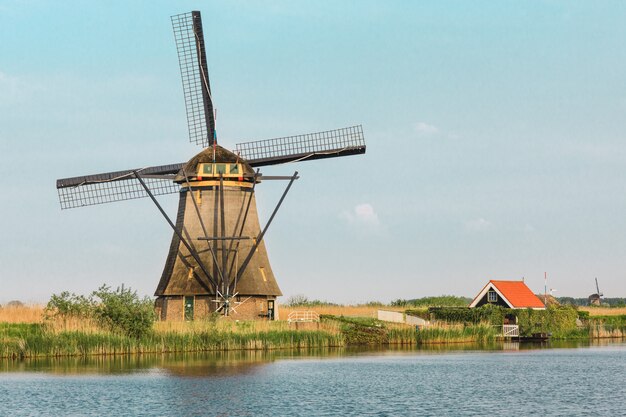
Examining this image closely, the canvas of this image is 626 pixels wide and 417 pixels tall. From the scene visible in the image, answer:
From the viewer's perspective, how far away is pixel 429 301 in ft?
262

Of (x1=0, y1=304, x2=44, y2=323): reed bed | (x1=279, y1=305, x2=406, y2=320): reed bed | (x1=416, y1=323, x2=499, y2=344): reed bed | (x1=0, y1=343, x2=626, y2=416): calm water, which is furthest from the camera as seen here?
(x1=279, y1=305, x2=406, y2=320): reed bed

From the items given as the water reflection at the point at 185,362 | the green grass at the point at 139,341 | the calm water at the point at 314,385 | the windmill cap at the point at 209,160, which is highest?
the windmill cap at the point at 209,160

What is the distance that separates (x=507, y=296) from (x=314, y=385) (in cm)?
3586

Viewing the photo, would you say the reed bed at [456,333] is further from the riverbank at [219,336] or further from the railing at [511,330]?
the railing at [511,330]

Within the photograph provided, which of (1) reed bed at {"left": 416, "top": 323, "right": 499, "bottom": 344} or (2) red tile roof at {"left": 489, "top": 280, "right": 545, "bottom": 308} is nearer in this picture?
(1) reed bed at {"left": 416, "top": 323, "right": 499, "bottom": 344}

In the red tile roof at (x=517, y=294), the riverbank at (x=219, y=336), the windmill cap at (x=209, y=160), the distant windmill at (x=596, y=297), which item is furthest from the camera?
the distant windmill at (x=596, y=297)

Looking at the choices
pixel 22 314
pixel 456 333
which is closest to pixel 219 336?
pixel 22 314

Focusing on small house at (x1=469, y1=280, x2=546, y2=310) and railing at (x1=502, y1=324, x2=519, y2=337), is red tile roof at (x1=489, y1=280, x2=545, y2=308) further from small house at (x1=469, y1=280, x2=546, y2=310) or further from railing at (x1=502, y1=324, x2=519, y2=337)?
railing at (x1=502, y1=324, x2=519, y2=337)

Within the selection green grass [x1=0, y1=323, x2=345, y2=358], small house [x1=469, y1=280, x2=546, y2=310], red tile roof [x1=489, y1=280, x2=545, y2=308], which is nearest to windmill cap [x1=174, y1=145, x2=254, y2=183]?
green grass [x1=0, y1=323, x2=345, y2=358]

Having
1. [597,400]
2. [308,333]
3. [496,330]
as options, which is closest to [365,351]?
[308,333]

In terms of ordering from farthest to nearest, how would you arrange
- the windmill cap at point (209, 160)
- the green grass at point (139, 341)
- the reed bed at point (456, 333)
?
1. the reed bed at point (456, 333)
2. the windmill cap at point (209, 160)
3. the green grass at point (139, 341)

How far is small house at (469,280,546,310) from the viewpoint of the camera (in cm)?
6456

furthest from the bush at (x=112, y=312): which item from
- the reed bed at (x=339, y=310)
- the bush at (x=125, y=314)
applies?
the reed bed at (x=339, y=310)

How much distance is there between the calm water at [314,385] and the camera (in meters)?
25.9
